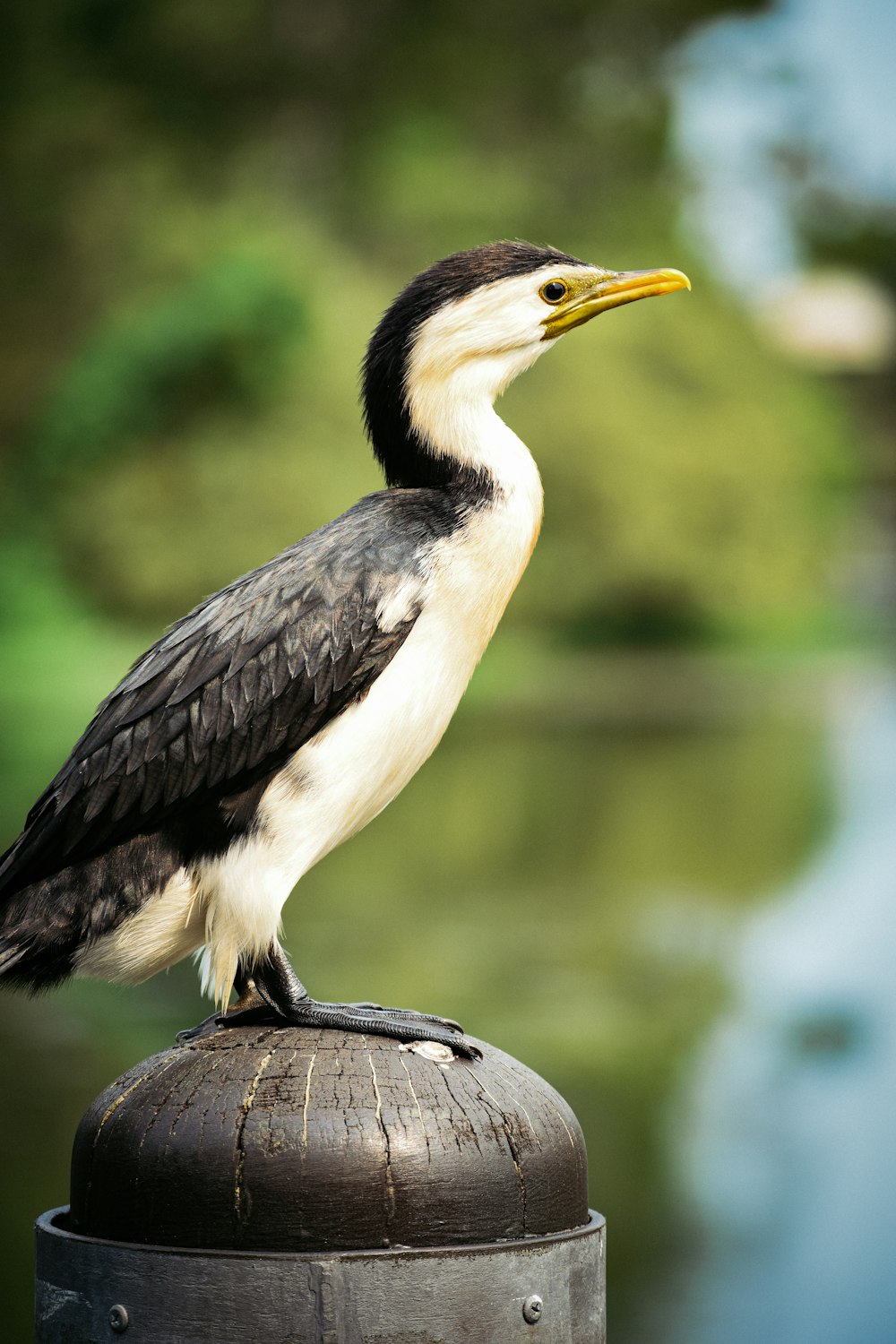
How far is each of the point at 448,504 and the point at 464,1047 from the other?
873 mm

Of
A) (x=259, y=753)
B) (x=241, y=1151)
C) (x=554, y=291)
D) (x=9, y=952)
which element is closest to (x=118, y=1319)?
(x=241, y=1151)

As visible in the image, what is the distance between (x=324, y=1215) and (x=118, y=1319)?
302mm

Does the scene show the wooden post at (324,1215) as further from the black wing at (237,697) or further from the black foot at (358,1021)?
the black wing at (237,697)

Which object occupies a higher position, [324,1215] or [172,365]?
[172,365]

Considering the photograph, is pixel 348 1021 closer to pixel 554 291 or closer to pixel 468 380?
pixel 468 380

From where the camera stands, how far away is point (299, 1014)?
2686 millimetres

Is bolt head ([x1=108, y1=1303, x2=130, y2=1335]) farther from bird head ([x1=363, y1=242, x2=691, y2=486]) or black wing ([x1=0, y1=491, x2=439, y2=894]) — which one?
bird head ([x1=363, y1=242, x2=691, y2=486])

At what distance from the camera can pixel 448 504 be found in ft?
9.41

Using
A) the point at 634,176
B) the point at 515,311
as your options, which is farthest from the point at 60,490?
the point at 515,311

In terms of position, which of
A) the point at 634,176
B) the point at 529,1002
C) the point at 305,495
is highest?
the point at 634,176

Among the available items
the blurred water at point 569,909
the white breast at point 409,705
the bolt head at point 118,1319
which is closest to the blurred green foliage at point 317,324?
the blurred water at point 569,909

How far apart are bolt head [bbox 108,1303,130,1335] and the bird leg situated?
1.49 feet

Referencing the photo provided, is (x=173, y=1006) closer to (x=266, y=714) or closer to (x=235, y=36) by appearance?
(x=266, y=714)

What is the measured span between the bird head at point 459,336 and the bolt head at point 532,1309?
129 centimetres
